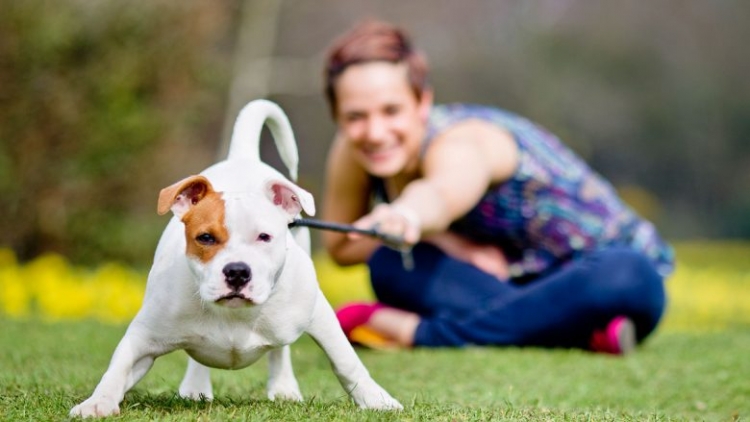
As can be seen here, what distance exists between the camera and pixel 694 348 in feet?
13.4

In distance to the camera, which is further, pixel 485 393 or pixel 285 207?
pixel 485 393

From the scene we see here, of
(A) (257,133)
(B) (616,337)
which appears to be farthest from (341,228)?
(B) (616,337)

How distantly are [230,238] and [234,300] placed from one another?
0.12 metres

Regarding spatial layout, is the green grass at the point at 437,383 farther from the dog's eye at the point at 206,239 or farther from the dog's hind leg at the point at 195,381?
the dog's eye at the point at 206,239

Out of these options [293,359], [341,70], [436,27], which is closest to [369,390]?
[293,359]

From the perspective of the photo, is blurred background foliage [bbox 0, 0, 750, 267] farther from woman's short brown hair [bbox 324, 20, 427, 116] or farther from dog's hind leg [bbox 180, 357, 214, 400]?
dog's hind leg [bbox 180, 357, 214, 400]

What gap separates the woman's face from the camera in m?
3.82

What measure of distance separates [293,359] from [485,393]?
3.15 ft

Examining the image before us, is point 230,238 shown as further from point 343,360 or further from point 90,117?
point 90,117

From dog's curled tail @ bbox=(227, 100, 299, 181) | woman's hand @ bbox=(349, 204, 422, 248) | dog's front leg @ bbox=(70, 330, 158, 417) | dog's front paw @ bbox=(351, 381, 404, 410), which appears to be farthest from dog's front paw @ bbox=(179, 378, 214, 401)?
woman's hand @ bbox=(349, 204, 422, 248)

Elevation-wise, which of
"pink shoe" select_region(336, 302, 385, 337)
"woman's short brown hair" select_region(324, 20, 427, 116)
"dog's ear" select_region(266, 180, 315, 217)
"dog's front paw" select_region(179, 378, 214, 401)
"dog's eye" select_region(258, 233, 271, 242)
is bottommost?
"dog's front paw" select_region(179, 378, 214, 401)

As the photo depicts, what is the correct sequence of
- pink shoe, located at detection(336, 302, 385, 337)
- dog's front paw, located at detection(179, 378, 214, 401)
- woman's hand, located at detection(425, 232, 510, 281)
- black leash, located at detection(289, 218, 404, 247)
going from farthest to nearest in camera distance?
1. woman's hand, located at detection(425, 232, 510, 281)
2. pink shoe, located at detection(336, 302, 385, 337)
3. dog's front paw, located at detection(179, 378, 214, 401)
4. black leash, located at detection(289, 218, 404, 247)

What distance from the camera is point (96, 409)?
190cm

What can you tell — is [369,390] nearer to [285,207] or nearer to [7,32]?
[285,207]
